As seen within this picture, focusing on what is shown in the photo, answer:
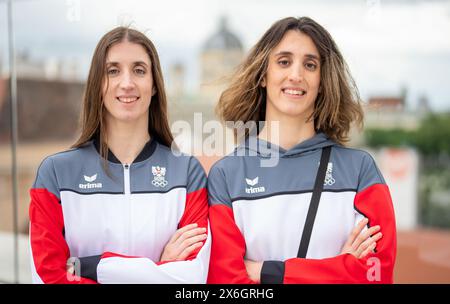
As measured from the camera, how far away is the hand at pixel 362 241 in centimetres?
177

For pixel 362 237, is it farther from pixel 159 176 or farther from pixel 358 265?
pixel 159 176

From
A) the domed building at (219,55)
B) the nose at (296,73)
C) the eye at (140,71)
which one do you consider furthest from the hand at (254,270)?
the domed building at (219,55)

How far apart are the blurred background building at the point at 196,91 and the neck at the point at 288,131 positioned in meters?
1.71

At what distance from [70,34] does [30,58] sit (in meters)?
0.50

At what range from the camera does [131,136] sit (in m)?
1.95

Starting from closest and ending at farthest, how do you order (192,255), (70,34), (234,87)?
1. (192,255)
2. (234,87)
3. (70,34)

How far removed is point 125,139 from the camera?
194cm

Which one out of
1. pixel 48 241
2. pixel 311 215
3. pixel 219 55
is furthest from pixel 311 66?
pixel 219 55

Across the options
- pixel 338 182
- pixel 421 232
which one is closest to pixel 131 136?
pixel 338 182

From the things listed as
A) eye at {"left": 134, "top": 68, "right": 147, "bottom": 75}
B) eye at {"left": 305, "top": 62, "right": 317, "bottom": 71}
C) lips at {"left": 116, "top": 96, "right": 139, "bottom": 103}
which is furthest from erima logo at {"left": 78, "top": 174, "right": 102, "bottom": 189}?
eye at {"left": 305, "top": 62, "right": 317, "bottom": 71}

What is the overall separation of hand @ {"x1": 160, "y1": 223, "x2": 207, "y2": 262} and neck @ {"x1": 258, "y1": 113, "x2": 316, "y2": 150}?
0.45 metres

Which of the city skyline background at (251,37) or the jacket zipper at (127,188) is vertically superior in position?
the city skyline background at (251,37)

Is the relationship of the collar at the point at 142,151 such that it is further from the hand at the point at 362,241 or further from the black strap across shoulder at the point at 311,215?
the hand at the point at 362,241

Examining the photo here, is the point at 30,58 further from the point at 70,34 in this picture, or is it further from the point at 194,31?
the point at 194,31
